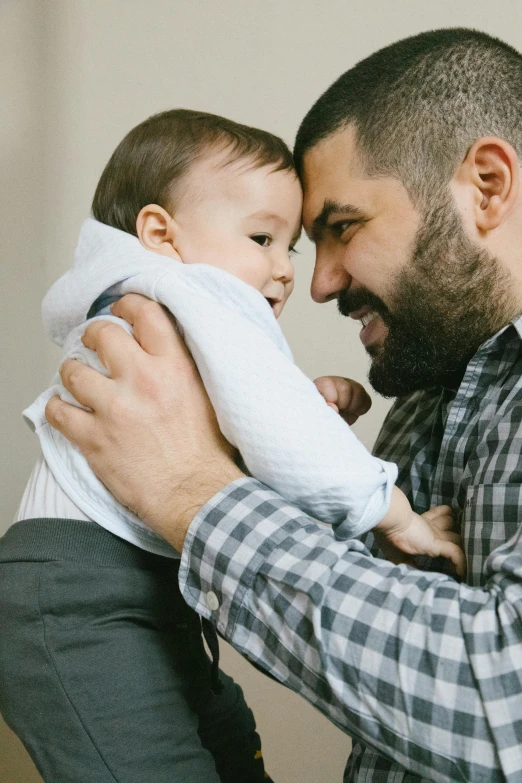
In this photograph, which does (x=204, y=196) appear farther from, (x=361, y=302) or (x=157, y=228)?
(x=361, y=302)

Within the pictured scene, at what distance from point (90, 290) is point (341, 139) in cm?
55

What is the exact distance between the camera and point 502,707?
0.62 metres

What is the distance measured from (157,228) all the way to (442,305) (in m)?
0.48

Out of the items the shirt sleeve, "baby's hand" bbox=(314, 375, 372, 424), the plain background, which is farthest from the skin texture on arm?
the plain background

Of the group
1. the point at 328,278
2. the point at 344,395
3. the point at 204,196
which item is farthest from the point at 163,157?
the point at 344,395

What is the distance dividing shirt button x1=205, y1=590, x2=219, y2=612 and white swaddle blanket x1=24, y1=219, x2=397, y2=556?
13 cm

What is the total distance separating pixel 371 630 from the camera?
681 mm

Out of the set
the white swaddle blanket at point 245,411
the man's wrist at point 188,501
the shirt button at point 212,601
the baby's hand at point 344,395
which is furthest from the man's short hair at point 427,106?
the shirt button at point 212,601

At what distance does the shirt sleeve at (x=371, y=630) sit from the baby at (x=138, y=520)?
0.24ft

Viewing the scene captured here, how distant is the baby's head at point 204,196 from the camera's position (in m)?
1.01

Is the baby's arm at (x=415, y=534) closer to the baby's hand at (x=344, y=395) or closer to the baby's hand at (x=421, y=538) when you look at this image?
the baby's hand at (x=421, y=538)

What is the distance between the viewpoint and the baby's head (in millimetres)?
1007

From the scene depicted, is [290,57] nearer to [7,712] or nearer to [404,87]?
[404,87]

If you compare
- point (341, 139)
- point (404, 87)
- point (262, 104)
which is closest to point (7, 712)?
point (341, 139)
